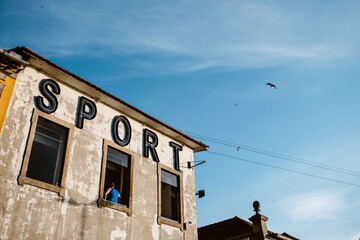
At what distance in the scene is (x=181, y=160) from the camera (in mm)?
13922

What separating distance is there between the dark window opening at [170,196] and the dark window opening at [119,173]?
1.82 meters

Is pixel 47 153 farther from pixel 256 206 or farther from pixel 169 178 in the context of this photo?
pixel 256 206

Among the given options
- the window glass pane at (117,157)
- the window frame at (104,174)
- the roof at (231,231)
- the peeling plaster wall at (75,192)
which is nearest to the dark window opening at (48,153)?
the peeling plaster wall at (75,192)

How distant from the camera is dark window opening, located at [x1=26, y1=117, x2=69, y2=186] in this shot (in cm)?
906

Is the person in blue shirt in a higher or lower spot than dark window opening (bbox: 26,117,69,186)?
lower

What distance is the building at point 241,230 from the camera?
61.7 feet

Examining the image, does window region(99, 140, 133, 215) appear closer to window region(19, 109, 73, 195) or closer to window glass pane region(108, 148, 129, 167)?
window glass pane region(108, 148, 129, 167)

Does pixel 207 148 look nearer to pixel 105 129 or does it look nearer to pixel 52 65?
pixel 105 129

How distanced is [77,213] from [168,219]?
3.96 meters

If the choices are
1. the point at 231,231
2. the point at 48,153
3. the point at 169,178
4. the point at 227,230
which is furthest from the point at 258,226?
the point at 48,153

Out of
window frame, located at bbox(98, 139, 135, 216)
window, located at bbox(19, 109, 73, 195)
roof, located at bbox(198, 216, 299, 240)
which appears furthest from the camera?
roof, located at bbox(198, 216, 299, 240)

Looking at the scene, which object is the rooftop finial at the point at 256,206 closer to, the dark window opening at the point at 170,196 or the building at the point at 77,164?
the building at the point at 77,164

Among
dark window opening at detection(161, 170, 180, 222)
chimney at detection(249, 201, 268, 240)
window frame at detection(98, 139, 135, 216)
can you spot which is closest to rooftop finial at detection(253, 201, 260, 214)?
chimney at detection(249, 201, 268, 240)

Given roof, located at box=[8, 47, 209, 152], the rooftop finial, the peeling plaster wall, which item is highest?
roof, located at box=[8, 47, 209, 152]
